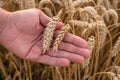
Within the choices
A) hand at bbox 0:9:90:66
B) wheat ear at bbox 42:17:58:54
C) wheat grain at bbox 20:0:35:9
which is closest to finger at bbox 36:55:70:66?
hand at bbox 0:9:90:66

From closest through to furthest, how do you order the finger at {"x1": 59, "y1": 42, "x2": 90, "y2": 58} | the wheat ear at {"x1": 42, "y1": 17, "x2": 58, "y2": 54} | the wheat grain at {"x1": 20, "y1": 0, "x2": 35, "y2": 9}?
1. the wheat ear at {"x1": 42, "y1": 17, "x2": 58, "y2": 54}
2. the finger at {"x1": 59, "y1": 42, "x2": 90, "y2": 58}
3. the wheat grain at {"x1": 20, "y1": 0, "x2": 35, "y2": 9}

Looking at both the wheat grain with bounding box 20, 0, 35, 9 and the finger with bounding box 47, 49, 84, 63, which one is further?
the wheat grain with bounding box 20, 0, 35, 9

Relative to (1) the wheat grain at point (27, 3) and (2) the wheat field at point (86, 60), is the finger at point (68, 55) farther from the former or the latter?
(1) the wheat grain at point (27, 3)

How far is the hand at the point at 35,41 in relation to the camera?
1365 mm

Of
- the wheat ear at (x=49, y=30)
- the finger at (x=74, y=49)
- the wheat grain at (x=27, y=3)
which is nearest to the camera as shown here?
the wheat ear at (x=49, y=30)

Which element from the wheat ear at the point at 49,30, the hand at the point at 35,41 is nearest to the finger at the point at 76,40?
the hand at the point at 35,41

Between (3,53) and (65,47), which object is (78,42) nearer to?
(65,47)

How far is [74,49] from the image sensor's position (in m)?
1.38

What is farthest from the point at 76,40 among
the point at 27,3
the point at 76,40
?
the point at 27,3

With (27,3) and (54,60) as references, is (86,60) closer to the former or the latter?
(54,60)

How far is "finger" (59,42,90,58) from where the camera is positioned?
1329mm

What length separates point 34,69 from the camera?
5.68ft

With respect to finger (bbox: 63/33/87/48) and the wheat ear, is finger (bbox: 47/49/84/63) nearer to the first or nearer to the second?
finger (bbox: 63/33/87/48)

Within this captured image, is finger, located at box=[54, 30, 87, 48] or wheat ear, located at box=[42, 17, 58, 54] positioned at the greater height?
wheat ear, located at box=[42, 17, 58, 54]
